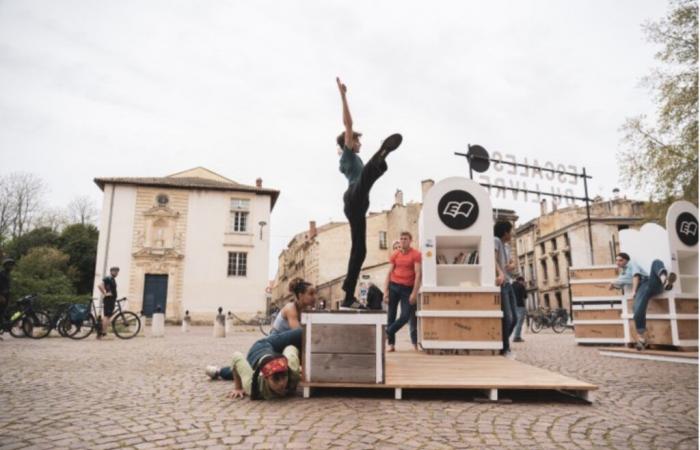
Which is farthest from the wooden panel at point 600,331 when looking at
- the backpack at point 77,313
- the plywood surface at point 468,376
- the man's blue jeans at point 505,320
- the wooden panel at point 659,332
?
the backpack at point 77,313

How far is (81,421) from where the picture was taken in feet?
10.9

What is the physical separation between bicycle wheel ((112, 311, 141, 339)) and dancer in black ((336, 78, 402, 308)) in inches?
411

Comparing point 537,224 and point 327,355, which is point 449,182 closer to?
point 327,355

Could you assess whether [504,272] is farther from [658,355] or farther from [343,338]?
[343,338]

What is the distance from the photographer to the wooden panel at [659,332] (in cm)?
827

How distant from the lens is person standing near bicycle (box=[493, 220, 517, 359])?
24.6 ft

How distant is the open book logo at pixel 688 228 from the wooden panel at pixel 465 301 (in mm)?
4383

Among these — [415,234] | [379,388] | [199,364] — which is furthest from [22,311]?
[415,234]

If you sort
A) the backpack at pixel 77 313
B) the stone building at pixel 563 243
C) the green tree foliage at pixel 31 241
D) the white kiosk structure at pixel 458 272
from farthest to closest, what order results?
the stone building at pixel 563 243, the green tree foliage at pixel 31 241, the backpack at pixel 77 313, the white kiosk structure at pixel 458 272

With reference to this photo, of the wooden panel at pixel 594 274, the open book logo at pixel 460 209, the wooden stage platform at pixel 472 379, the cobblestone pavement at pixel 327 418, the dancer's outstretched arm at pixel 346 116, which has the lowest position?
the cobblestone pavement at pixel 327 418

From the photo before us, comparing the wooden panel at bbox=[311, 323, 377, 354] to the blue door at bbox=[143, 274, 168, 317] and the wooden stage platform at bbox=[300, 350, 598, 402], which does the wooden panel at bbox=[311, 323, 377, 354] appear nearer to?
the wooden stage platform at bbox=[300, 350, 598, 402]

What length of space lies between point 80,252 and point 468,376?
1563 inches

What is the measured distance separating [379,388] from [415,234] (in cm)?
3945

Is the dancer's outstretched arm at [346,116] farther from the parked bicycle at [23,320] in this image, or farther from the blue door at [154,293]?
the blue door at [154,293]
